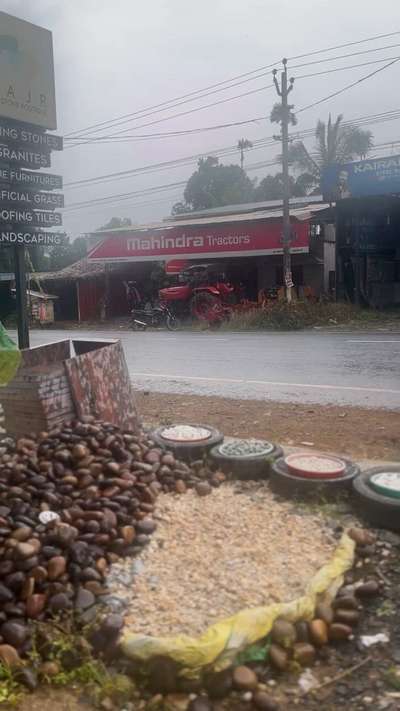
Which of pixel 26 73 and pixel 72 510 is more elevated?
pixel 26 73

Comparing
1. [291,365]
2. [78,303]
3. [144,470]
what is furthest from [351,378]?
[78,303]

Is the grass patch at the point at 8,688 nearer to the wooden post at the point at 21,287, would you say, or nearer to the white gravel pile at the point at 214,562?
the white gravel pile at the point at 214,562

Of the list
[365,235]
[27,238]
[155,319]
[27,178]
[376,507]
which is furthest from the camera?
[155,319]

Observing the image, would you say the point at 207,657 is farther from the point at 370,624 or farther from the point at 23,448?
the point at 23,448

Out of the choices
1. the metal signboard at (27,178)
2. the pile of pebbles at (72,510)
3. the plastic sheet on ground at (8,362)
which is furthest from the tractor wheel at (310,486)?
the metal signboard at (27,178)

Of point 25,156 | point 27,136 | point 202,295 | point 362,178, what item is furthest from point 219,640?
point 202,295

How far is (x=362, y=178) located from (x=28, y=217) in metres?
16.9

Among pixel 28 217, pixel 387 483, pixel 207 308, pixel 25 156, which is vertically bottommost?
pixel 387 483

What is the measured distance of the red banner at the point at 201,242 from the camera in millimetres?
24641

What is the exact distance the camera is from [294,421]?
676cm

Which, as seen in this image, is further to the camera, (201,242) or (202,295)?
(201,242)

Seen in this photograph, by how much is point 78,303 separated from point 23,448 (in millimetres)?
30068

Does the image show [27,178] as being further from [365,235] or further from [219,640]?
[365,235]

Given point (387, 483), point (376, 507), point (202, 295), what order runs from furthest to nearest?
Result: 1. point (202, 295)
2. point (387, 483)
3. point (376, 507)
